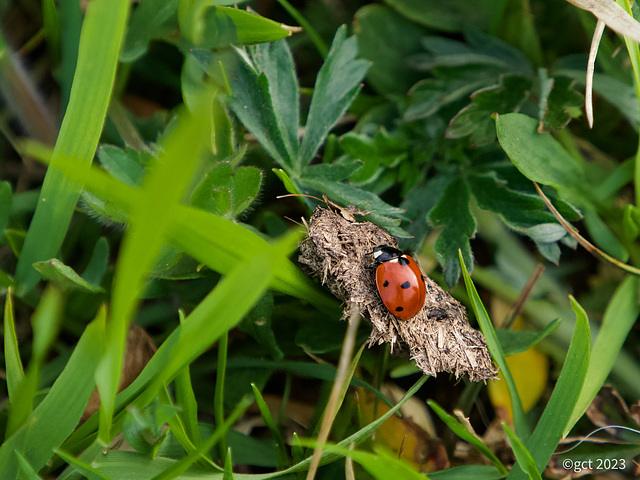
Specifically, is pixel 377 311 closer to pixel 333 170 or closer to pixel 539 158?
pixel 333 170

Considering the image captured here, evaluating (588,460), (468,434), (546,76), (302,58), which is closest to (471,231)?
(468,434)

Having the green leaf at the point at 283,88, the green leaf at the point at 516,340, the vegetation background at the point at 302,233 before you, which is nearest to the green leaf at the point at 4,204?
the vegetation background at the point at 302,233

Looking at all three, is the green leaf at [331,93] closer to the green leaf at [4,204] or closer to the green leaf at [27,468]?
the green leaf at [4,204]

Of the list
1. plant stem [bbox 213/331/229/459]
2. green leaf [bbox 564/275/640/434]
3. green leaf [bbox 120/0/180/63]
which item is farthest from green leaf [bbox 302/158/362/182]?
green leaf [bbox 564/275/640/434]

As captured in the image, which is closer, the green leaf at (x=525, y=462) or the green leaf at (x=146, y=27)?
the green leaf at (x=525, y=462)

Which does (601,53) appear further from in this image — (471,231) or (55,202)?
(55,202)

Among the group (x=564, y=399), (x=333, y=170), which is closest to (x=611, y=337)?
(x=564, y=399)

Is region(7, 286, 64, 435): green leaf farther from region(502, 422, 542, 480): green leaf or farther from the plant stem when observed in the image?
region(502, 422, 542, 480): green leaf
